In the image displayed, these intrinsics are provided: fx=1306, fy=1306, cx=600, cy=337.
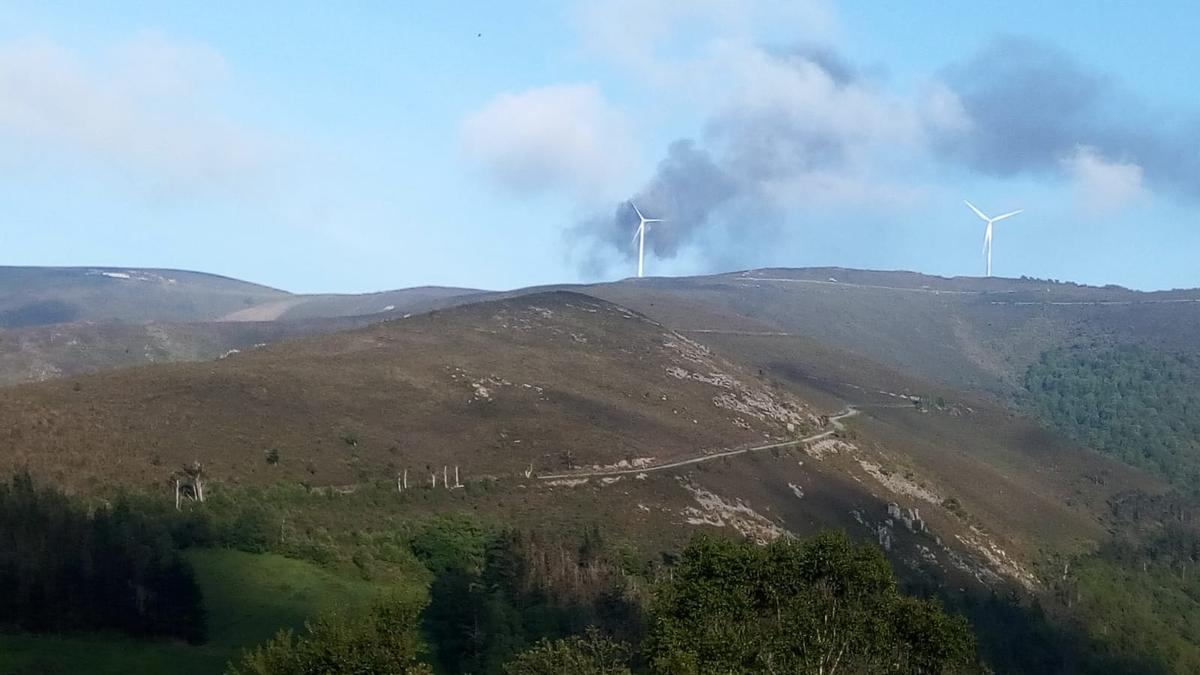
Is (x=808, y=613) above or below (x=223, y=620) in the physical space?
above

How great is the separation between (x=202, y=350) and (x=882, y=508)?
125m

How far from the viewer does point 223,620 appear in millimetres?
54469

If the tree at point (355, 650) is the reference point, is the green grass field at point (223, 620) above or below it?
below

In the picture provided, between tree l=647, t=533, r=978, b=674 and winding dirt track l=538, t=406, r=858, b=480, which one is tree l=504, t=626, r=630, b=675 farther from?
winding dirt track l=538, t=406, r=858, b=480

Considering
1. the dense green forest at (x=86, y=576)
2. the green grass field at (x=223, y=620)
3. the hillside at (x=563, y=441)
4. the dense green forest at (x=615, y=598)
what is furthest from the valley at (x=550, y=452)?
the dense green forest at (x=86, y=576)

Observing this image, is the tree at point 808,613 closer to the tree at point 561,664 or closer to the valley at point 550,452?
the tree at point 561,664

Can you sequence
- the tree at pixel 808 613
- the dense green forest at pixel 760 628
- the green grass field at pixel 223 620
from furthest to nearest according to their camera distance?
1. the green grass field at pixel 223 620
2. the tree at pixel 808 613
3. the dense green forest at pixel 760 628

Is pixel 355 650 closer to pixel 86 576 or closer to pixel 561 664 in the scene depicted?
pixel 561 664

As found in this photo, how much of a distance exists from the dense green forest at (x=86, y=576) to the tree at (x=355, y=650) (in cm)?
1887

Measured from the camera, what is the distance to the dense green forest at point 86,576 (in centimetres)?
5056

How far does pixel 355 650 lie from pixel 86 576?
23568 mm

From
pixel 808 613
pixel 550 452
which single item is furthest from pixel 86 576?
pixel 550 452

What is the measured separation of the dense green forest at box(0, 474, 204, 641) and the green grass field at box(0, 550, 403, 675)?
41.3 inches

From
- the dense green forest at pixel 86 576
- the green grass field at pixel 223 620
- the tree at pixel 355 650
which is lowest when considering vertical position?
the green grass field at pixel 223 620
